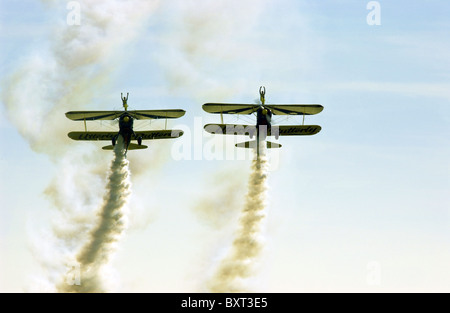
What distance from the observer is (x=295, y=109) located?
134375 millimetres

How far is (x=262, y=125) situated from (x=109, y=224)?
609 inches

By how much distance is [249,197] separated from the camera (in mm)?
131500

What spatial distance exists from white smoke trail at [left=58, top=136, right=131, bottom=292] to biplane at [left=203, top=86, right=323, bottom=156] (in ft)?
26.5

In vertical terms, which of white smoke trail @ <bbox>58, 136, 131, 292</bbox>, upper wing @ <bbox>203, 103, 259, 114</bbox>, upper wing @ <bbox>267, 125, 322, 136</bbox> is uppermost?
upper wing @ <bbox>203, 103, 259, 114</bbox>

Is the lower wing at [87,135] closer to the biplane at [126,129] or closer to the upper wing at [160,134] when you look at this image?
the biplane at [126,129]

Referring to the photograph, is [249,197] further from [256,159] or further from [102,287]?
[102,287]

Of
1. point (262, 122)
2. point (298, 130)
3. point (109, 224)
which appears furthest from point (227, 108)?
point (109, 224)

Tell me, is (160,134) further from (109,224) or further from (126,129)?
(109,224)

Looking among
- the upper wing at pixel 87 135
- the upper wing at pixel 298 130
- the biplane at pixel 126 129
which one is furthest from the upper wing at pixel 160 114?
the upper wing at pixel 298 130

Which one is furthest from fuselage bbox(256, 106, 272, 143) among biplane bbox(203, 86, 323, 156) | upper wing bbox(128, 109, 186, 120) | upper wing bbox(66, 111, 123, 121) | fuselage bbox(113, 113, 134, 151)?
upper wing bbox(66, 111, 123, 121)

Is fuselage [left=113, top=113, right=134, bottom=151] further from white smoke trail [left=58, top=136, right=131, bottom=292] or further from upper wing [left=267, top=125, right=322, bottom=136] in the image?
upper wing [left=267, top=125, right=322, bottom=136]

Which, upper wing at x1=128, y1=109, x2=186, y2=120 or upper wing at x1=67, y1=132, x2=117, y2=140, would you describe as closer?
upper wing at x1=67, y1=132, x2=117, y2=140

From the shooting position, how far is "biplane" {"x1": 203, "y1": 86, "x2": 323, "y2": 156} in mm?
129125
